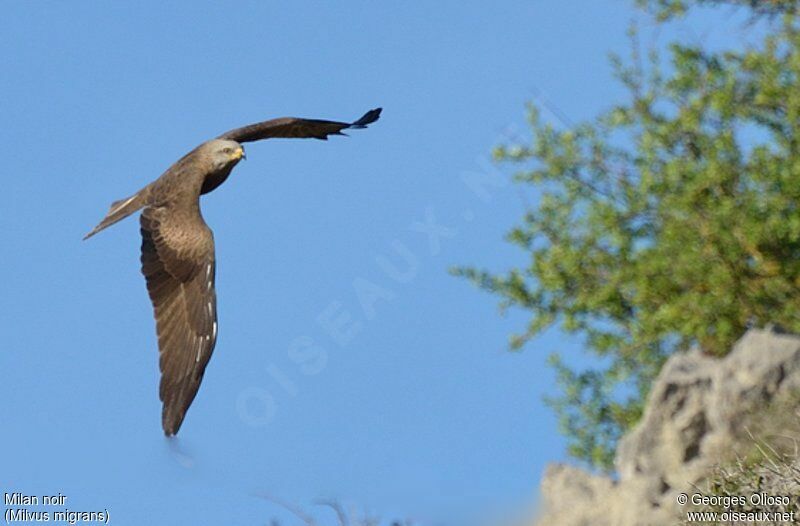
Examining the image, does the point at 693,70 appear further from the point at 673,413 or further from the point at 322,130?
the point at 322,130

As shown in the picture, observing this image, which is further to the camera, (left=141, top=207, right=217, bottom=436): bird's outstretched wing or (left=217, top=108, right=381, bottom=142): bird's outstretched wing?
(left=217, top=108, right=381, bottom=142): bird's outstretched wing

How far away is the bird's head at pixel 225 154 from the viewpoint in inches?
527

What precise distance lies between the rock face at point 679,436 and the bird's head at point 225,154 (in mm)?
4517

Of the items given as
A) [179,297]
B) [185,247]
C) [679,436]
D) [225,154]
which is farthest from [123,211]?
[679,436]

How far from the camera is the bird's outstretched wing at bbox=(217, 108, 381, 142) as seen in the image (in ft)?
47.2

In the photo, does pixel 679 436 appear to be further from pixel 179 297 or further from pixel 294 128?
pixel 179 297

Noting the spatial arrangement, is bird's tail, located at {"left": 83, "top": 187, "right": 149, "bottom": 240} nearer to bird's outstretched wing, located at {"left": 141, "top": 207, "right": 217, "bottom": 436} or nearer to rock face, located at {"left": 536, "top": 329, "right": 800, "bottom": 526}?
bird's outstretched wing, located at {"left": 141, "top": 207, "right": 217, "bottom": 436}

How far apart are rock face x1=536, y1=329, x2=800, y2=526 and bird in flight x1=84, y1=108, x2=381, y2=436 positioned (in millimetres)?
4098

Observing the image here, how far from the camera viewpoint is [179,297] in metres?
11.8

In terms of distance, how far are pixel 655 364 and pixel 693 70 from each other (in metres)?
3.54

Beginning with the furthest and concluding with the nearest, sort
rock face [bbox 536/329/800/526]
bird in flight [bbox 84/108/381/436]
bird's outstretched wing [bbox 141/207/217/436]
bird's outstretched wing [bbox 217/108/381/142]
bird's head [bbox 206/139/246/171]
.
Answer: rock face [bbox 536/329/800/526] → bird's outstretched wing [bbox 217/108/381/142] → bird's head [bbox 206/139/246/171] → bird in flight [bbox 84/108/381/436] → bird's outstretched wing [bbox 141/207/217/436]

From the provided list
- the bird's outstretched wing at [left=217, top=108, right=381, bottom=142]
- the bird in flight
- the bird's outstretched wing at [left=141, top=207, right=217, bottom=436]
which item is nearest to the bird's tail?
the bird in flight

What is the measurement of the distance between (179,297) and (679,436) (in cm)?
591

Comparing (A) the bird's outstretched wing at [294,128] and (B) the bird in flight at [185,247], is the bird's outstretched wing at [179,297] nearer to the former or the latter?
(B) the bird in flight at [185,247]
